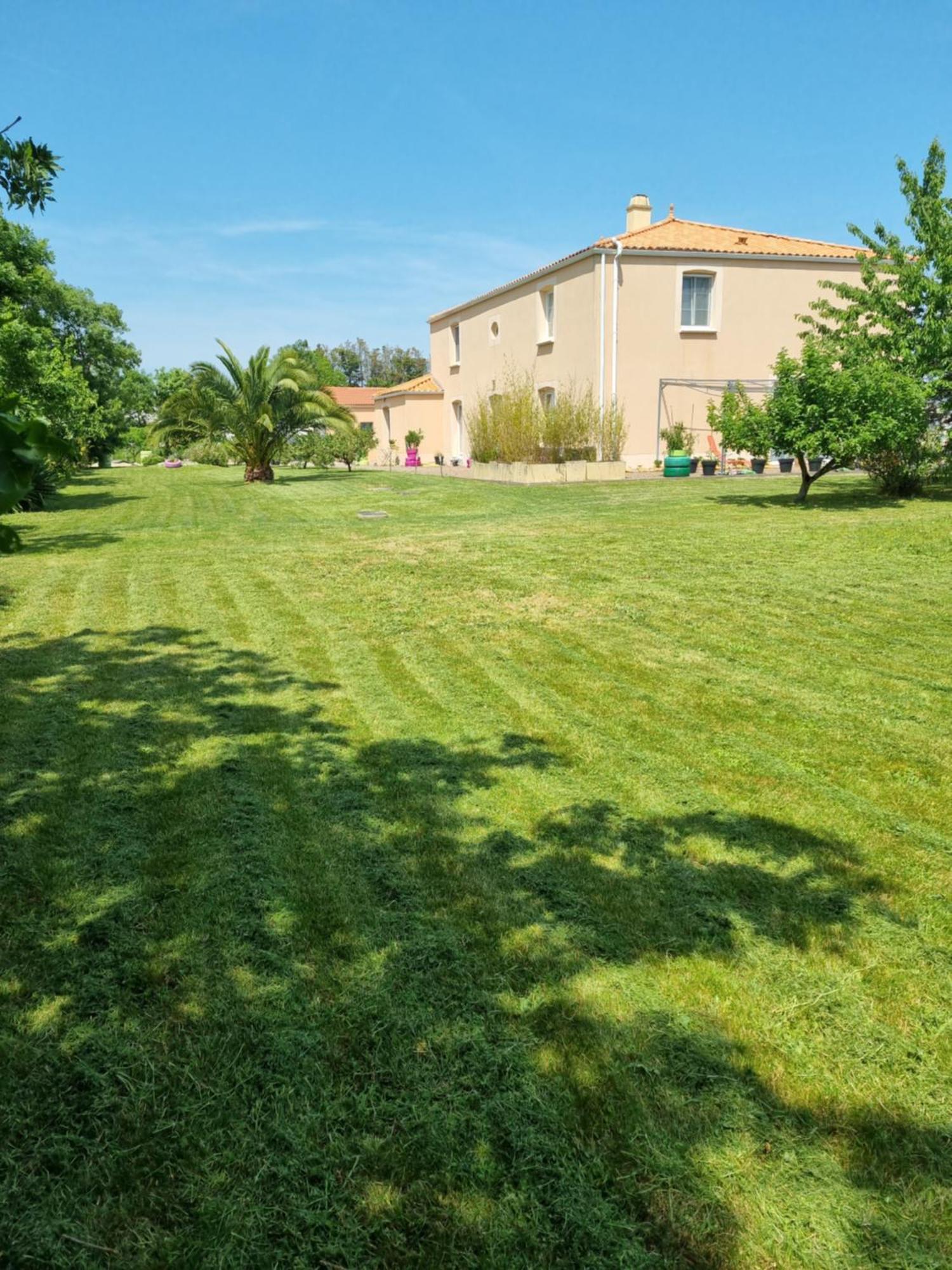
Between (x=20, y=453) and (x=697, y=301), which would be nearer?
(x=20, y=453)

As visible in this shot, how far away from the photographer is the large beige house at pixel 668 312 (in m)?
25.2

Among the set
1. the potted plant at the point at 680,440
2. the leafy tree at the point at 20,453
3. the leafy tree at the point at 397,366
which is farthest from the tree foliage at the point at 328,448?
the leafy tree at the point at 397,366

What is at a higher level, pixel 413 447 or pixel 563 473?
pixel 413 447

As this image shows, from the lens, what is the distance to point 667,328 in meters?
25.8

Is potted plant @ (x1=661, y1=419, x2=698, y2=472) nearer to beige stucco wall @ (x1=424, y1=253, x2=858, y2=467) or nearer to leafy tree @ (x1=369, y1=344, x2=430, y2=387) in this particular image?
beige stucco wall @ (x1=424, y1=253, x2=858, y2=467)

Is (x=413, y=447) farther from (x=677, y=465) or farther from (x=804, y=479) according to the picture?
(x=804, y=479)

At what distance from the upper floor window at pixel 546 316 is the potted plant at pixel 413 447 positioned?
9.78 metres

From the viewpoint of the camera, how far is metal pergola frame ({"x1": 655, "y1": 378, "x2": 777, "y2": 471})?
26.1m

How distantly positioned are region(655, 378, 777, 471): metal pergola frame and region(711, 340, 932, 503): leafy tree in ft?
36.4

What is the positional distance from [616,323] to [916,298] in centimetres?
1137

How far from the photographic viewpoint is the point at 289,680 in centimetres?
595

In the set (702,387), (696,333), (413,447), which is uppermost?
(696,333)

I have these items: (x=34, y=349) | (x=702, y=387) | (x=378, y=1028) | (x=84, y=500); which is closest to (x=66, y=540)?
(x=34, y=349)

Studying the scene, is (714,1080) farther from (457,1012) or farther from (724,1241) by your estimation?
(457,1012)
